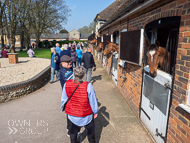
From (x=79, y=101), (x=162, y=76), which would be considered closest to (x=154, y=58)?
(x=162, y=76)

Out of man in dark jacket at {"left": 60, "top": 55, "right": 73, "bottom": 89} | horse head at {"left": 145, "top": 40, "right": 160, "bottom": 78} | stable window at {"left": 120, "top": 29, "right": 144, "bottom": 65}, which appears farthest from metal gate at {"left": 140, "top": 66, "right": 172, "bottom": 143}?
man in dark jacket at {"left": 60, "top": 55, "right": 73, "bottom": 89}

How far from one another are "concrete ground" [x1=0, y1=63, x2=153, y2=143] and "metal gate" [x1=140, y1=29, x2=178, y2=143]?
16.8 inches

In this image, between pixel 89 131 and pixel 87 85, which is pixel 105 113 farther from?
pixel 87 85

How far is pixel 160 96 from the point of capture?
2.88 meters

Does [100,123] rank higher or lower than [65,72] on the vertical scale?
lower

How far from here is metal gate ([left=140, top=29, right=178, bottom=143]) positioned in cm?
267

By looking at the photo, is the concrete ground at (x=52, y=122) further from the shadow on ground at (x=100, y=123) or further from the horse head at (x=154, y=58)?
the horse head at (x=154, y=58)

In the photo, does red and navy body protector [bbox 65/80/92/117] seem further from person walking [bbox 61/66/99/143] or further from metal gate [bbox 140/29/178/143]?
metal gate [bbox 140/29/178/143]

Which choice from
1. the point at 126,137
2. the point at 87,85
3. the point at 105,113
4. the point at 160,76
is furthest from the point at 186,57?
the point at 105,113

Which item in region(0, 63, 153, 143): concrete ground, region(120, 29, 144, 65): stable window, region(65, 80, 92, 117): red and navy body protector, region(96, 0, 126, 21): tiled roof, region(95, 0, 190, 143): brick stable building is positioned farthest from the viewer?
region(96, 0, 126, 21): tiled roof

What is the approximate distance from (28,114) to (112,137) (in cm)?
277

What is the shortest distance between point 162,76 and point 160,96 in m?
0.42

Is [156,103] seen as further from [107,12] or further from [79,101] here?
[107,12]

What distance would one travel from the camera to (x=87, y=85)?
7.83 ft
